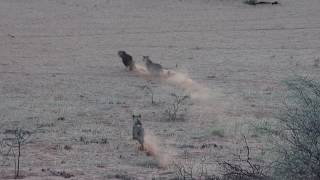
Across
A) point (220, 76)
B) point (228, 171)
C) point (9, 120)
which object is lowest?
point (228, 171)

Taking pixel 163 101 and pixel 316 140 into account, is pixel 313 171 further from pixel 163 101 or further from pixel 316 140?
pixel 163 101

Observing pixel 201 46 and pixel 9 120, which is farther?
pixel 201 46

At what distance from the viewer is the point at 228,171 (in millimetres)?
9406

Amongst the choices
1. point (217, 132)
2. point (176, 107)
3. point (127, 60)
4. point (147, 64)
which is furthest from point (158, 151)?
point (127, 60)

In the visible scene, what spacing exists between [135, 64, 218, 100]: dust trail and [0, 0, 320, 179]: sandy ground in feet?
0.14

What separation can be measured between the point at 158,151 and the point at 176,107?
346 cm

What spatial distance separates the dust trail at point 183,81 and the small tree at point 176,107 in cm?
36

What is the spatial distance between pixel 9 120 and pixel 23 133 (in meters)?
1.46

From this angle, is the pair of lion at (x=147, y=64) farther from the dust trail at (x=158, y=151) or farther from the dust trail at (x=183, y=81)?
the dust trail at (x=158, y=151)

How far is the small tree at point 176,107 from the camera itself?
45.6ft

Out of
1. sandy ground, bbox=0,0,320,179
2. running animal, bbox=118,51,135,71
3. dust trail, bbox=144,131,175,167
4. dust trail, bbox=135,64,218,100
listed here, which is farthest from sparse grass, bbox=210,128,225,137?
running animal, bbox=118,51,135,71

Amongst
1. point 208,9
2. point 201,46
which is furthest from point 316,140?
point 208,9

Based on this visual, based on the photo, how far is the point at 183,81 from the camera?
17.7 meters

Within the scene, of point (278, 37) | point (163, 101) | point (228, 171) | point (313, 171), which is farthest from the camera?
point (278, 37)
